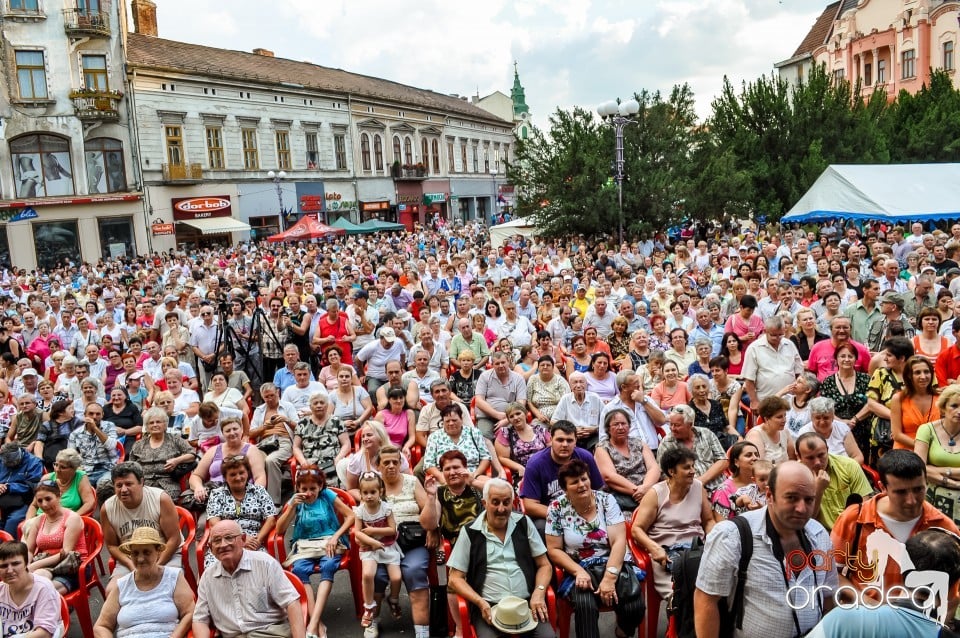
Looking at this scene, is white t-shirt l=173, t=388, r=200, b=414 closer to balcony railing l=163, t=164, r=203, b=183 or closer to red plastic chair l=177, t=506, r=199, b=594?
red plastic chair l=177, t=506, r=199, b=594

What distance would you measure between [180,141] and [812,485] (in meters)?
35.4

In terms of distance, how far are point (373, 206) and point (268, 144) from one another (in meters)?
8.24

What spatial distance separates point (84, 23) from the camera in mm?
29922

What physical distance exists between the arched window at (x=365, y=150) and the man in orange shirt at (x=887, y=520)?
42.7m

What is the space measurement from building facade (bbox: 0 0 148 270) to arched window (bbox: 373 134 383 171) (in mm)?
16526

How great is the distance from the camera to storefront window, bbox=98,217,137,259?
31.2 meters

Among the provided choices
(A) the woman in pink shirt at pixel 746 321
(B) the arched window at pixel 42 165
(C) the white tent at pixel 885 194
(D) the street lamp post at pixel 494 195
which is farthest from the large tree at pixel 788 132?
(D) the street lamp post at pixel 494 195

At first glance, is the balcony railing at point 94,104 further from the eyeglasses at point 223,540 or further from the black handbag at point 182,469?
the eyeglasses at point 223,540

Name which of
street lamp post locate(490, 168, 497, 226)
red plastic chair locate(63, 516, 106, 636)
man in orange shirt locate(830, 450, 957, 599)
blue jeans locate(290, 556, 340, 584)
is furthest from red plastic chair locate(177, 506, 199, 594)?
street lamp post locate(490, 168, 497, 226)

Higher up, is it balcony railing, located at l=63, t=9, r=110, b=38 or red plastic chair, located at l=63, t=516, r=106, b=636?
balcony railing, located at l=63, t=9, r=110, b=38

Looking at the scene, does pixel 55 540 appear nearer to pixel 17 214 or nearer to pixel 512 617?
pixel 512 617

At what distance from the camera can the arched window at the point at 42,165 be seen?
29.3 m

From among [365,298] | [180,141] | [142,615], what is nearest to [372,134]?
[180,141]

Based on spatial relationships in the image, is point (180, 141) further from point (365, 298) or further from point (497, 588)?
point (497, 588)
